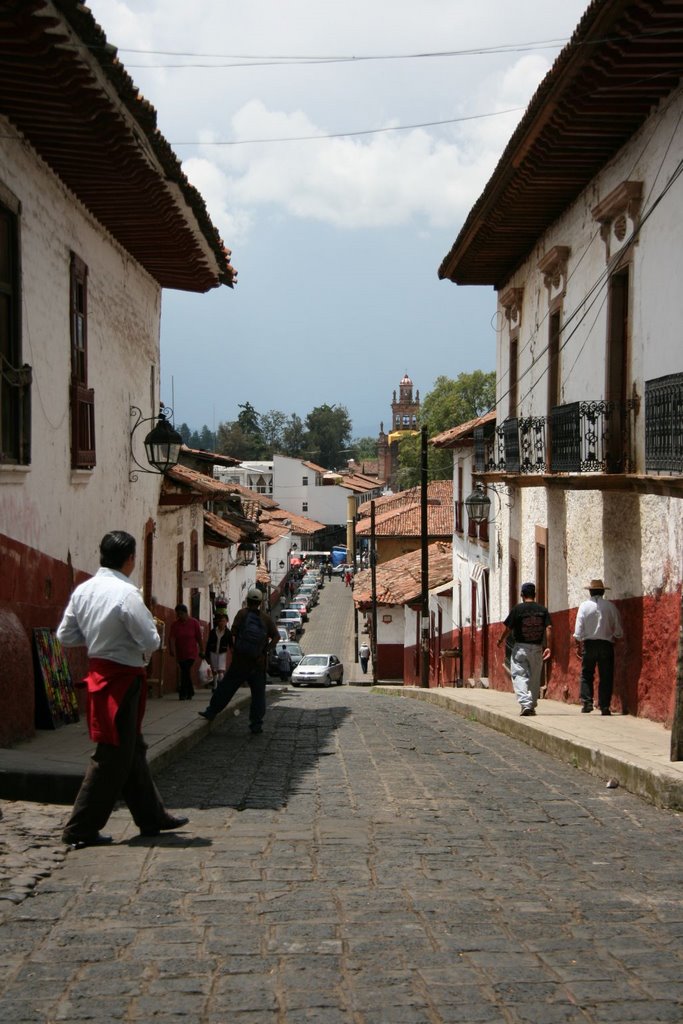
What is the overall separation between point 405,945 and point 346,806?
110 inches

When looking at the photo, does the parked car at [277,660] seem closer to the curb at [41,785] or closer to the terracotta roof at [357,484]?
the curb at [41,785]

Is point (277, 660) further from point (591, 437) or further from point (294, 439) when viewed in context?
point (294, 439)

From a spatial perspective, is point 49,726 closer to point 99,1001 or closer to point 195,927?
point 195,927

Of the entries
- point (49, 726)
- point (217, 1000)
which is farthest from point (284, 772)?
point (217, 1000)

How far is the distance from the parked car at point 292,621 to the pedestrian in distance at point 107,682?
53156mm

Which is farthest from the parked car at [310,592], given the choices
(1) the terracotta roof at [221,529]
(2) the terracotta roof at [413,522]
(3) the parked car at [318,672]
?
(1) the terracotta roof at [221,529]

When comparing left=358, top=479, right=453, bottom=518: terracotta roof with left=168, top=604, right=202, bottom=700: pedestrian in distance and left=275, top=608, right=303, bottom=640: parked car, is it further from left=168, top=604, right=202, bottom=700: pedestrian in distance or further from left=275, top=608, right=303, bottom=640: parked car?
left=168, top=604, right=202, bottom=700: pedestrian in distance

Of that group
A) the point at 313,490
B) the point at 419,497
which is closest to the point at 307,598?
the point at 419,497

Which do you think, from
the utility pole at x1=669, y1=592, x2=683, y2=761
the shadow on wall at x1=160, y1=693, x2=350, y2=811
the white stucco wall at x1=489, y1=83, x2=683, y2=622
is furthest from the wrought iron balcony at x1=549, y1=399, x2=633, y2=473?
the utility pole at x1=669, y1=592, x2=683, y2=761

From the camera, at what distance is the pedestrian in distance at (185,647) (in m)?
16.5

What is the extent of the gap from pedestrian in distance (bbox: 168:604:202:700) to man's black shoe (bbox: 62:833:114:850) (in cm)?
1034

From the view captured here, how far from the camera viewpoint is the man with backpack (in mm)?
11203

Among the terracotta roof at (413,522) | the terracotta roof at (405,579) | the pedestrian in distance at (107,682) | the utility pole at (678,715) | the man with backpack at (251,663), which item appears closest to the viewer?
the pedestrian in distance at (107,682)

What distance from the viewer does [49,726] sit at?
10.1m
